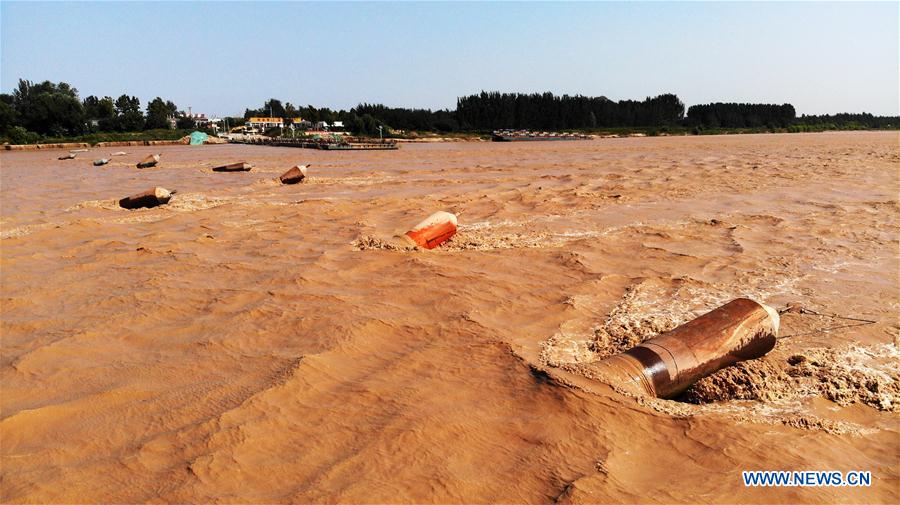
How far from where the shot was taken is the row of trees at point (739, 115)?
319ft

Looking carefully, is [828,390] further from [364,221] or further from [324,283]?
[364,221]

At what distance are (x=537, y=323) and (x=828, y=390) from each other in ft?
5.26

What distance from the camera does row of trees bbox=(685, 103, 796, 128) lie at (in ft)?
319

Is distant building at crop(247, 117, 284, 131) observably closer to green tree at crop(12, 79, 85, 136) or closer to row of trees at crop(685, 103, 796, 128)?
green tree at crop(12, 79, 85, 136)

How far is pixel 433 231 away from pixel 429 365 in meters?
3.22

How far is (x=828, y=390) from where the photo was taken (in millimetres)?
2826

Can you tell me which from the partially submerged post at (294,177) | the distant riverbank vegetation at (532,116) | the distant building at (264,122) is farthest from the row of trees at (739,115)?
the partially submerged post at (294,177)

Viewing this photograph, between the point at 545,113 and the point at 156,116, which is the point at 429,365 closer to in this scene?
the point at 156,116

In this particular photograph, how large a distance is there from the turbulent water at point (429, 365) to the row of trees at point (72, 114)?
69881mm

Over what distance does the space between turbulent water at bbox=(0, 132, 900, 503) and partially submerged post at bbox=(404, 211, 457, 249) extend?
194 mm

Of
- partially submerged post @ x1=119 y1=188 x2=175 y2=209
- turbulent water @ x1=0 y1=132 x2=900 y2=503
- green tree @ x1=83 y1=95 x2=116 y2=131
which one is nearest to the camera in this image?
turbulent water @ x1=0 y1=132 x2=900 y2=503

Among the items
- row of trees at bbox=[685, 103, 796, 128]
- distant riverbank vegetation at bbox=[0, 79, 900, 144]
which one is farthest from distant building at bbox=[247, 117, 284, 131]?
row of trees at bbox=[685, 103, 796, 128]

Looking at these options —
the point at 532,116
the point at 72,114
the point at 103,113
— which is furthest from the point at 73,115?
the point at 532,116

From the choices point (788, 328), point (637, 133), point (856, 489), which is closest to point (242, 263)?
point (788, 328)
